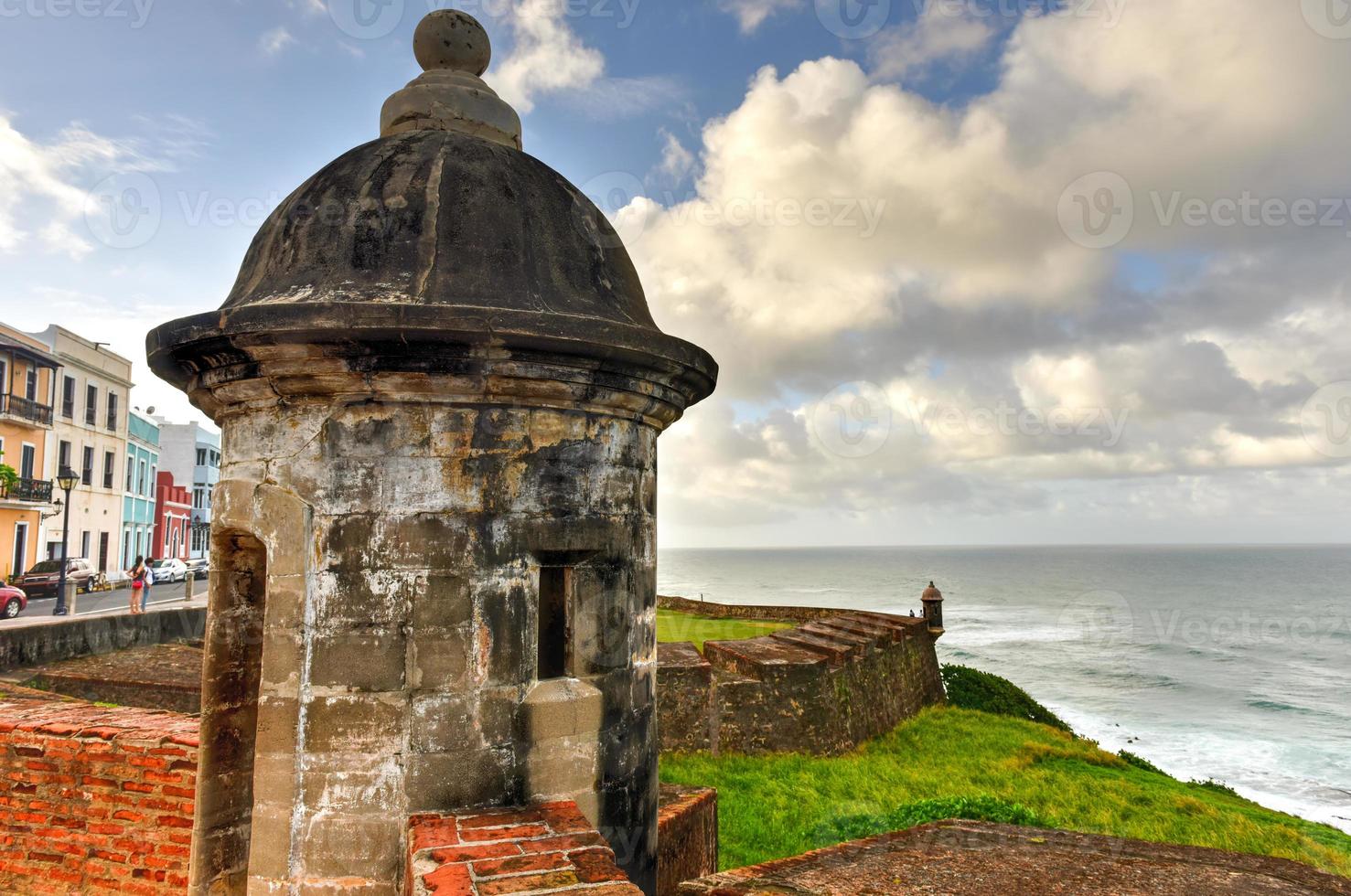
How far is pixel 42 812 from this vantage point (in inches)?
173

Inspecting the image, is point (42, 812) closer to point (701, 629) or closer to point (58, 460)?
point (701, 629)

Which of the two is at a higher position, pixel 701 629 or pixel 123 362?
pixel 123 362

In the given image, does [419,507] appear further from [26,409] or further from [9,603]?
[26,409]

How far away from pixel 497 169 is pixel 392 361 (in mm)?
986

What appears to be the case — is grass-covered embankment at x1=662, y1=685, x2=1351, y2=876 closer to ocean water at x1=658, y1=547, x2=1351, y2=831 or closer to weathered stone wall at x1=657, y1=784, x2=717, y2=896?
weathered stone wall at x1=657, y1=784, x2=717, y2=896

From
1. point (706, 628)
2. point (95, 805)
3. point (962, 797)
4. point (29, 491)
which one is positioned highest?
point (29, 491)

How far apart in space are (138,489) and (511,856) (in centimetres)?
4245

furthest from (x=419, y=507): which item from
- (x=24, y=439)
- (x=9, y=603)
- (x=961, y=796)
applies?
(x=24, y=439)

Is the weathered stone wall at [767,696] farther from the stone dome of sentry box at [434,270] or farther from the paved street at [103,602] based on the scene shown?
the paved street at [103,602]

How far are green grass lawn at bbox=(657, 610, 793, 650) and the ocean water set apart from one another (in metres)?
13.2

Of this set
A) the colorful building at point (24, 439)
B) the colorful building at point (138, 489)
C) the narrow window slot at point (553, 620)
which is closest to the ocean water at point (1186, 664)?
the narrow window slot at point (553, 620)

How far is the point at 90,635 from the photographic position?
1069 centimetres

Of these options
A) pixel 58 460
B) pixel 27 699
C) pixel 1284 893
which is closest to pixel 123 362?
pixel 58 460

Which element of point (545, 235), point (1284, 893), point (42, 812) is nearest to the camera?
point (545, 235)
